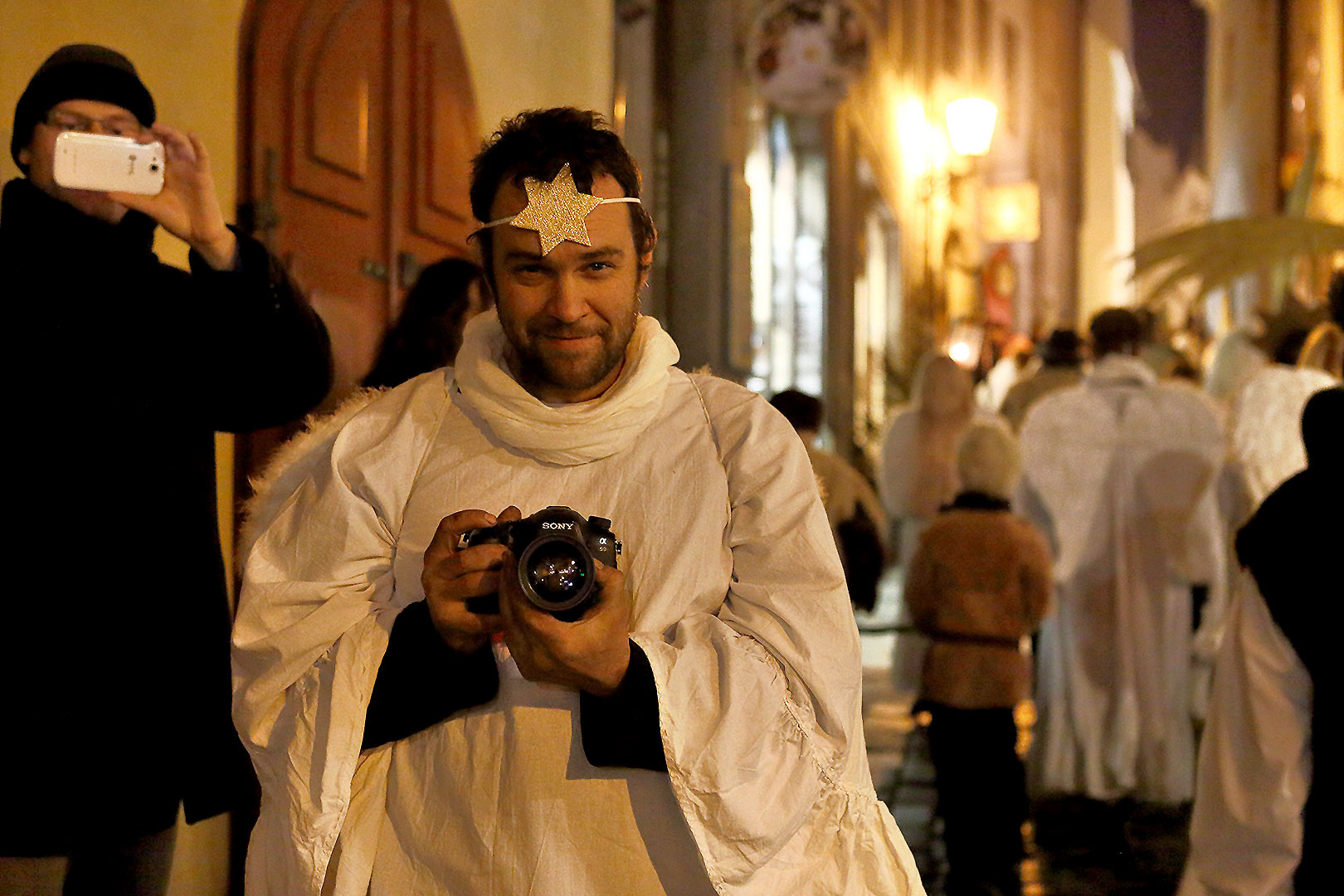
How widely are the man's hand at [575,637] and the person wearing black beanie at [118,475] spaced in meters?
0.82

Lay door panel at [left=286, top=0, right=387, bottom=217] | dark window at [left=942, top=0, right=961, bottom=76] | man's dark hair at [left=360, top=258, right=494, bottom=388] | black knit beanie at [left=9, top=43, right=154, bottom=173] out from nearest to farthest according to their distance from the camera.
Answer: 1. black knit beanie at [left=9, top=43, right=154, bottom=173]
2. man's dark hair at [left=360, top=258, right=494, bottom=388]
3. door panel at [left=286, top=0, right=387, bottom=217]
4. dark window at [left=942, top=0, right=961, bottom=76]

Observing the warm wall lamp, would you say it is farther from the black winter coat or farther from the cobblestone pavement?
the black winter coat

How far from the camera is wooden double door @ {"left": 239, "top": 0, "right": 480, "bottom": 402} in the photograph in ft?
11.8

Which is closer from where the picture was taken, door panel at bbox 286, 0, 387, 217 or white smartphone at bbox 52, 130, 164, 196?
white smartphone at bbox 52, 130, 164, 196

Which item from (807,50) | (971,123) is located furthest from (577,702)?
(971,123)

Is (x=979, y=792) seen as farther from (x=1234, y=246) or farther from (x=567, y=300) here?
(x=567, y=300)

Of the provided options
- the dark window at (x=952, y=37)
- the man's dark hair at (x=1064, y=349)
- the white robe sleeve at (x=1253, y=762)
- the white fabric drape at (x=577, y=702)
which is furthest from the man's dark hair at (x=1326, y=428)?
the dark window at (x=952, y=37)

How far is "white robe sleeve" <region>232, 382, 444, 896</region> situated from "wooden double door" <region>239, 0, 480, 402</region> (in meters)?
1.90

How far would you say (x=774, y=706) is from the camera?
1637mm

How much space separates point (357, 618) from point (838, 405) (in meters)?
12.0

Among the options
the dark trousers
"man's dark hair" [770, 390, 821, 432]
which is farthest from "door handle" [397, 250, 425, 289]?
the dark trousers

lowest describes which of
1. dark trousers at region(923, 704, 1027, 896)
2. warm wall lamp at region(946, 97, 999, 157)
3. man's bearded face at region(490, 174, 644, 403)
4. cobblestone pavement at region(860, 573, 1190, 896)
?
cobblestone pavement at region(860, 573, 1190, 896)

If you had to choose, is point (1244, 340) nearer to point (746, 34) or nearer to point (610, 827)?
point (746, 34)

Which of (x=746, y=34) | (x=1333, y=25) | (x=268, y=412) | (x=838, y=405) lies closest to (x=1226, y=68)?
(x=1333, y=25)
